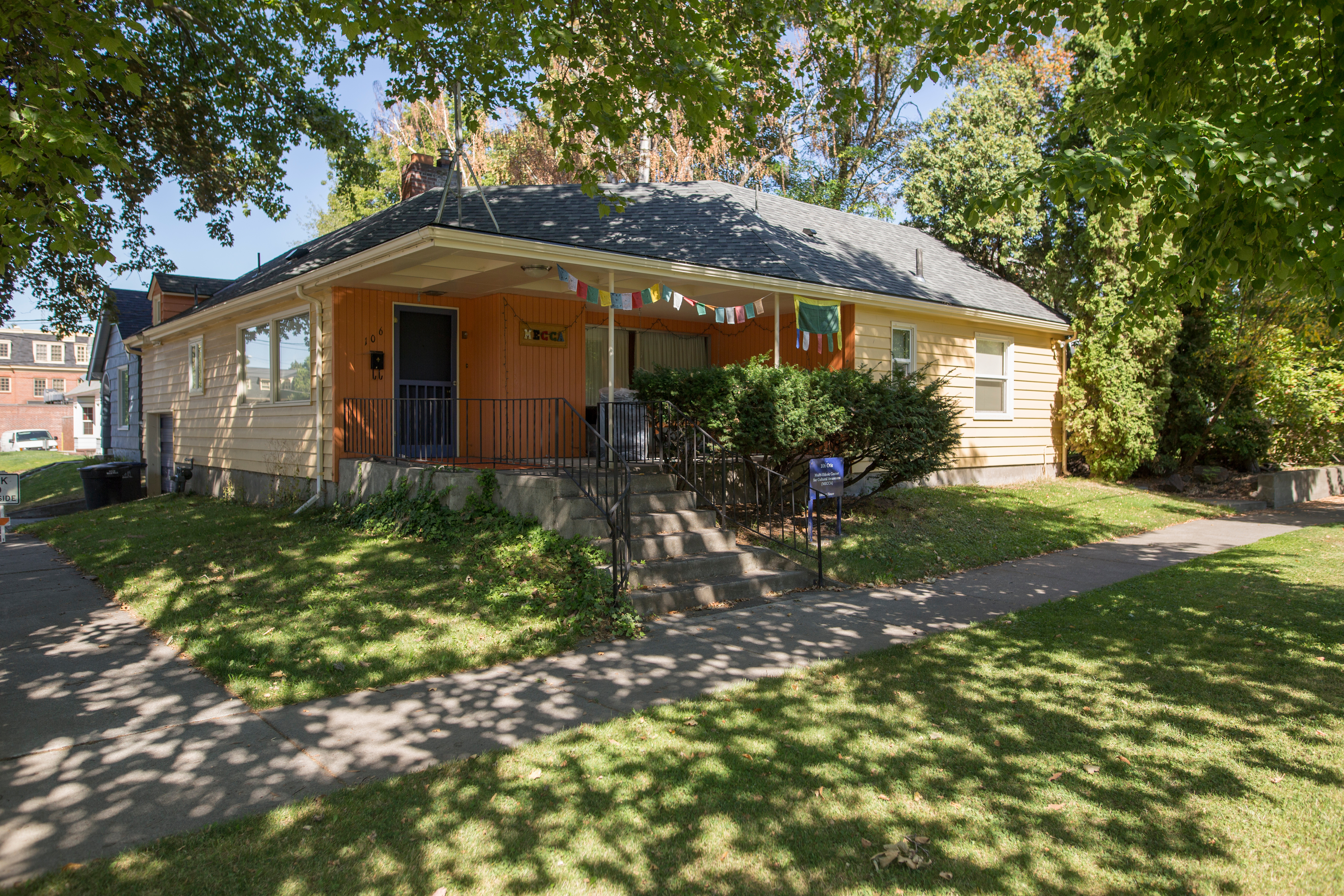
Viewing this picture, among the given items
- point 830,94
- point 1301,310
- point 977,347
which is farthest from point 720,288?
point 1301,310

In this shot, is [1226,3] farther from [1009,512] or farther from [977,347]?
[977,347]

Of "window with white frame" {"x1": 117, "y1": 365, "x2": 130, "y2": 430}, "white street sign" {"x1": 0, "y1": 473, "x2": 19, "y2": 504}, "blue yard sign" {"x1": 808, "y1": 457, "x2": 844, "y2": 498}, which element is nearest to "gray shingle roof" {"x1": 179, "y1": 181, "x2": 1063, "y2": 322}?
"blue yard sign" {"x1": 808, "y1": 457, "x2": 844, "y2": 498}

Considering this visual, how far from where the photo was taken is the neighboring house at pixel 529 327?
1024 centimetres

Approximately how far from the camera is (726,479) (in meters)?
9.12

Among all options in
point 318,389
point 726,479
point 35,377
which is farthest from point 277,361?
point 35,377

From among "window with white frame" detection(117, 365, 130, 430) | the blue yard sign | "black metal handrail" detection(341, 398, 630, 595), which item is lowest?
the blue yard sign

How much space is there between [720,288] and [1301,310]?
1050 cm

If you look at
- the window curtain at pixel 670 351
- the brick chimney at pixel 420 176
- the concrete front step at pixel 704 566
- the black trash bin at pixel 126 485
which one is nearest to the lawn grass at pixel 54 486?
the black trash bin at pixel 126 485

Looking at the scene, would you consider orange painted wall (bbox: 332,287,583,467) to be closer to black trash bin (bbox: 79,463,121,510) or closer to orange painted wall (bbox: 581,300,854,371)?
orange painted wall (bbox: 581,300,854,371)

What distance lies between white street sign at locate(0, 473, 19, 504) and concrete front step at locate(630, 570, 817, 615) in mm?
8224

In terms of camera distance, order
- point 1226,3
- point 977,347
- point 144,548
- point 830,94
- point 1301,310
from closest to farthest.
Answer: point 1226,3, point 144,548, point 830,94, point 1301,310, point 977,347

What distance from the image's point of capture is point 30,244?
6039 millimetres

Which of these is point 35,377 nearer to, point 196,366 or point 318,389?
point 196,366

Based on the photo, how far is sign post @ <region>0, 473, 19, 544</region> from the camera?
9.46 metres
